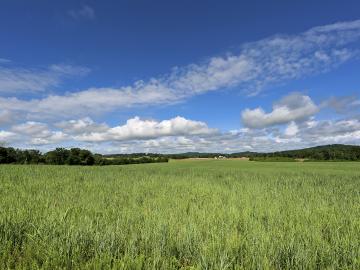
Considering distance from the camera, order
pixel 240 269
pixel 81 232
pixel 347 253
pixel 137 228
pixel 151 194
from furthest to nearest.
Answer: pixel 151 194 → pixel 137 228 → pixel 81 232 → pixel 347 253 → pixel 240 269

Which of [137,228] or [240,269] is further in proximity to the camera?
[137,228]

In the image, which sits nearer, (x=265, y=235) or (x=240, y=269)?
(x=240, y=269)

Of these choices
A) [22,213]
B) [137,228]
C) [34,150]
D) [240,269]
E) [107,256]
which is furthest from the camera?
[34,150]

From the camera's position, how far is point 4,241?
5746mm

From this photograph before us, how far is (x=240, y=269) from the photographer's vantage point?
468cm

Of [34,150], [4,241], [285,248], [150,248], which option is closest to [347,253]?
[285,248]

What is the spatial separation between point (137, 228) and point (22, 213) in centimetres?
319

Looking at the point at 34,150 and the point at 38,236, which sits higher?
the point at 34,150

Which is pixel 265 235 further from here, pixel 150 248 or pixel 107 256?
pixel 107 256

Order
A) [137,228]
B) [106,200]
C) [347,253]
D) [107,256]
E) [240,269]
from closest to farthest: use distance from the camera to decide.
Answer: [240,269], [107,256], [347,253], [137,228], [106,200]

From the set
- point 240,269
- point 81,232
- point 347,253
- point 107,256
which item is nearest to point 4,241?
point 81,232

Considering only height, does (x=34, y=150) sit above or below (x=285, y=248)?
above

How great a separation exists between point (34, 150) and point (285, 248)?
3861 inches

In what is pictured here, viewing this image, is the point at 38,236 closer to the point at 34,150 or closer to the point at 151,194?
the point at 151,194
